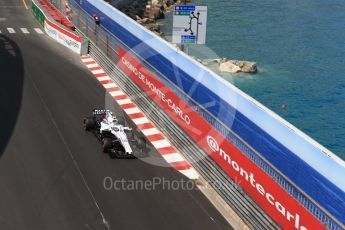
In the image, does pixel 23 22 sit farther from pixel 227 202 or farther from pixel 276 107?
pixel 227 202

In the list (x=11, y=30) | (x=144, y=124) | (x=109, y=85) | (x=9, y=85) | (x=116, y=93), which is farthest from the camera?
(x=11, y=30)

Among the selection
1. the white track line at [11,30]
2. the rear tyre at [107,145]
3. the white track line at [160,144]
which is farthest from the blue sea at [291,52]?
the rear tyre at [107,145]

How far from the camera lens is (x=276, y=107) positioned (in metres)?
46.6

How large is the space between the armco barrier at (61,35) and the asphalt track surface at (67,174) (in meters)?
7.00

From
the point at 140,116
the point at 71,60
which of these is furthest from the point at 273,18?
the point at 140,116

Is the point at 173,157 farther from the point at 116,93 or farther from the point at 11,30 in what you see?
the point at 11,30

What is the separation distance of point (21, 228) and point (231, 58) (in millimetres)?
45981

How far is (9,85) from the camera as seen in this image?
29.3 meters

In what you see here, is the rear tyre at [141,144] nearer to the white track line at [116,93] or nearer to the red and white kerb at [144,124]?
the red and white kerb at [144,124]

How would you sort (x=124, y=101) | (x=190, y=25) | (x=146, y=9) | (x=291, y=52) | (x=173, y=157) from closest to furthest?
(x=173, y=157), (x=190, y=25), (x=124, y=101), (x=291, y=52), (x=146, y=9)

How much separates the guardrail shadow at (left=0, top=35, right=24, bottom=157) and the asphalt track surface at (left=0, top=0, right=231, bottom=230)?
5 centimetres

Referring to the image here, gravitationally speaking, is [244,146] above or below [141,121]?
above

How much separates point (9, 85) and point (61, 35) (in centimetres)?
1082

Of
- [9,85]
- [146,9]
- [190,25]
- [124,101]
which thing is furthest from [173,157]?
[146,9]
